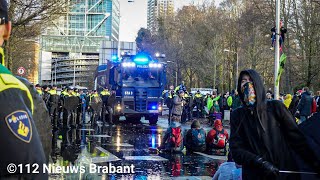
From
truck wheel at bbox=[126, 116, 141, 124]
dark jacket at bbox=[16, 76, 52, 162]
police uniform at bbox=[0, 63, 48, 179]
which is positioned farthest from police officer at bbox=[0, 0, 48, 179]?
truck wheel at bbox=[126, 116, 141, 124]

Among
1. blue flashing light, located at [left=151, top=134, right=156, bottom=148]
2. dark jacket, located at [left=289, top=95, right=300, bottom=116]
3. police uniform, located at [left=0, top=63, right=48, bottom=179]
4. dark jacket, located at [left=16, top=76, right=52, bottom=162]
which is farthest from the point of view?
dark jacket, located at [left=289, top=95, right=300, bottom=116]

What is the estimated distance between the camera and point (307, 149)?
13.2 feet

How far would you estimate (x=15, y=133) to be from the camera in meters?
1.86

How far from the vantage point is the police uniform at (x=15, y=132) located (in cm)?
187

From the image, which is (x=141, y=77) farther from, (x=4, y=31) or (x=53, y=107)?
(x=4, y=31)

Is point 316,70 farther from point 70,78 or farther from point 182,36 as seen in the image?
point 70,78

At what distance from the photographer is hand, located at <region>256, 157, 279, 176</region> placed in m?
3.81

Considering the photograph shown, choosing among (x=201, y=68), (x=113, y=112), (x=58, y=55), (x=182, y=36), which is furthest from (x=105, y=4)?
(x=113, y=112)

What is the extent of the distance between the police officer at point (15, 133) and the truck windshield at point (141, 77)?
70.0 feet

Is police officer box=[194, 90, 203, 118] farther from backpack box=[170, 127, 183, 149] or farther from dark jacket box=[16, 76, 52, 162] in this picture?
dark jacket box=[16, 76, 52, 162]

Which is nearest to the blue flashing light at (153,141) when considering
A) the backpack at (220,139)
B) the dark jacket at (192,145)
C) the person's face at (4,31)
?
the dark jacket at (192,145)

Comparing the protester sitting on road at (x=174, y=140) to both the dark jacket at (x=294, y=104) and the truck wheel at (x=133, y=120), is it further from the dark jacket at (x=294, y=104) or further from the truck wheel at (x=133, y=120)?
the truck wheel at (x=133, y=120)

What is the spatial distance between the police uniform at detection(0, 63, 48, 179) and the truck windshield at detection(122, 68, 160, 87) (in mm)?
21352

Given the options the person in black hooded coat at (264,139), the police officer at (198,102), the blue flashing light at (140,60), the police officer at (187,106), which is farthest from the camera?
the police officer at (198,102)
